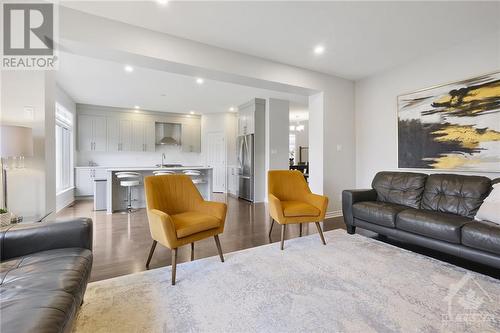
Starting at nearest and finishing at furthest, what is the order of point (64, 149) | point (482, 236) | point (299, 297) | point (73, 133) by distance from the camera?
point (299, 297) → point (482, 236) → point (64, 149) → point (73, 133)

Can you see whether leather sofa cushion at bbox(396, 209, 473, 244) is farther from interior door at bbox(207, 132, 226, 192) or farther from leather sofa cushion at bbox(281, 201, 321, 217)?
interior door at bbox(207, 132, 226, 192)

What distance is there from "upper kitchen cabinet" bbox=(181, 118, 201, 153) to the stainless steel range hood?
172 millimetres

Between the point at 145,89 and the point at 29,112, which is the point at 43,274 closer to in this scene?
the point at 29,112

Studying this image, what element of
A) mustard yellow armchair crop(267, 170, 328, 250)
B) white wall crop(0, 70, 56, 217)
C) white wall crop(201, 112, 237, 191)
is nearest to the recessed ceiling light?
mustard yellow armchair crop(267, 170, 328, 250)

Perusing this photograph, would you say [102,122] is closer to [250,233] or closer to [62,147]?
[62,147]

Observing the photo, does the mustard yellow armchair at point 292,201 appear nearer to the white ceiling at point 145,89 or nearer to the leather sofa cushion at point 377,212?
the leather sofa cushion at point 377,212

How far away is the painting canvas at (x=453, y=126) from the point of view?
112 inches

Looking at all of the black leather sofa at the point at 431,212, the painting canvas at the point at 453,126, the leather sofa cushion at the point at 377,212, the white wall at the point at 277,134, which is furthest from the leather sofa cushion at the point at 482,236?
the white wall at the point at 277,134

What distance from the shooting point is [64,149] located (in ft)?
19.1

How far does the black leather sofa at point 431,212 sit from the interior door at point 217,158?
4881 mm

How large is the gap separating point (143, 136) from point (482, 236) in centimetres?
772
